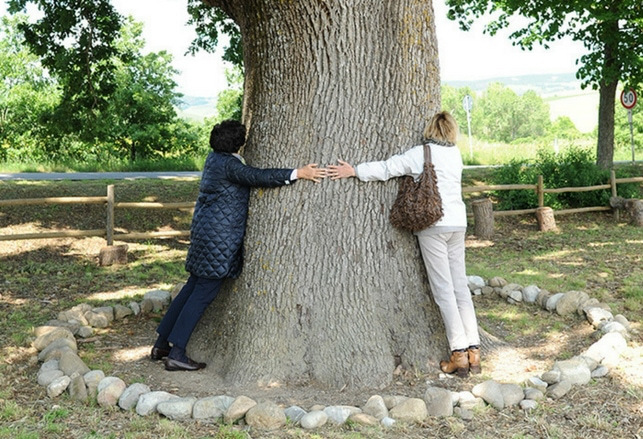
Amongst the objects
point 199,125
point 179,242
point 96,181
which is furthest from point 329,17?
point 199,125

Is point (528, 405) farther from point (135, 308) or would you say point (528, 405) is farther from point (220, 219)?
point (135, 308)

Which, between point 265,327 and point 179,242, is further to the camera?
point 179,242

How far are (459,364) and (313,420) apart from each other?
1372 millimetres

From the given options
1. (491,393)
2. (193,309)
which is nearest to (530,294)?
(491,393)

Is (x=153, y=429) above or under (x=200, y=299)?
under

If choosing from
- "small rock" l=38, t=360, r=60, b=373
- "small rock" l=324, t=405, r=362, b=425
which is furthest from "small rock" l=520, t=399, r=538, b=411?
"small rock" l=38, t=360, r=60, b=373

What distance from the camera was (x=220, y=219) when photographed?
5.09 meters

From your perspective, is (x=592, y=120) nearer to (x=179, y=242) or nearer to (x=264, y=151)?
(x=179, y=242)

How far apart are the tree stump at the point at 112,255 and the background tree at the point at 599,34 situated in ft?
31.3

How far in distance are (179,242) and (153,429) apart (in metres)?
6.86

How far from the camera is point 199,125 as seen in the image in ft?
98.4

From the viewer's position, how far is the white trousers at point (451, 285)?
16.2ft

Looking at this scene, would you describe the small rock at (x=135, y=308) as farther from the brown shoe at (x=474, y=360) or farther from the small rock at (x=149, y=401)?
the brown shoe at (x=474, y=360)

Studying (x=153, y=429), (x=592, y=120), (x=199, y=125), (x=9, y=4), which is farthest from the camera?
(x=592, y=120)
